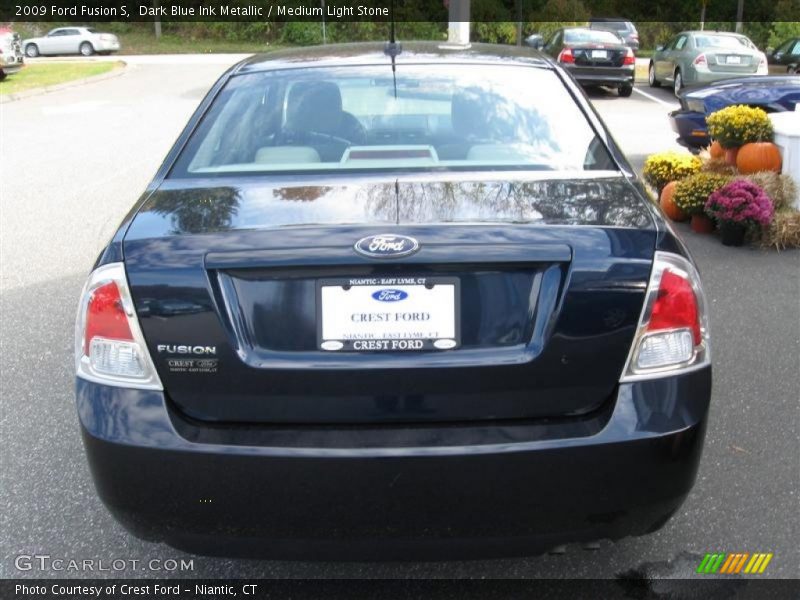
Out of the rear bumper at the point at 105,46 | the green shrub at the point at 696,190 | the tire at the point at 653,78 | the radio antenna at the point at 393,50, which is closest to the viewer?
the radio antenna at the point at 393,50

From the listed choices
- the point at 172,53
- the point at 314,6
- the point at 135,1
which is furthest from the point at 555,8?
the point at 135,1

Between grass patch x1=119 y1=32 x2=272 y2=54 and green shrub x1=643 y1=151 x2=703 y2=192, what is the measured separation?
31.2 metres

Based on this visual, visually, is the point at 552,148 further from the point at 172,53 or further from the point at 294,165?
the point at 172,53

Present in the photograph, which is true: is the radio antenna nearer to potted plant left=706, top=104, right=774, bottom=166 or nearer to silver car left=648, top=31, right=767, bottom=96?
potted plant left=706, top=104, right=774, bottom=166

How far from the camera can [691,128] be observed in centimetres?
912

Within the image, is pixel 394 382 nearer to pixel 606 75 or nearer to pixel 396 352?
pixel 396 352

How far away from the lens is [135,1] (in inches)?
1923

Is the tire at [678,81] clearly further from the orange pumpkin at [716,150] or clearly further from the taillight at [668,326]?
the taillight at [668,326]

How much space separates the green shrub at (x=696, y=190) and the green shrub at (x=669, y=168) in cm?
53

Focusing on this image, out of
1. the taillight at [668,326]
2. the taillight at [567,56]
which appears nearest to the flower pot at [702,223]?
the taillight at [668,326]

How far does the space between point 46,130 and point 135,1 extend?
3858 cm

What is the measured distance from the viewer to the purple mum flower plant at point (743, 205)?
22.0 ft

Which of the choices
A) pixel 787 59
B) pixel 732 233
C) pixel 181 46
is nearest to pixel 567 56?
pixel 787 59

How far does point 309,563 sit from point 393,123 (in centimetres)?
162
